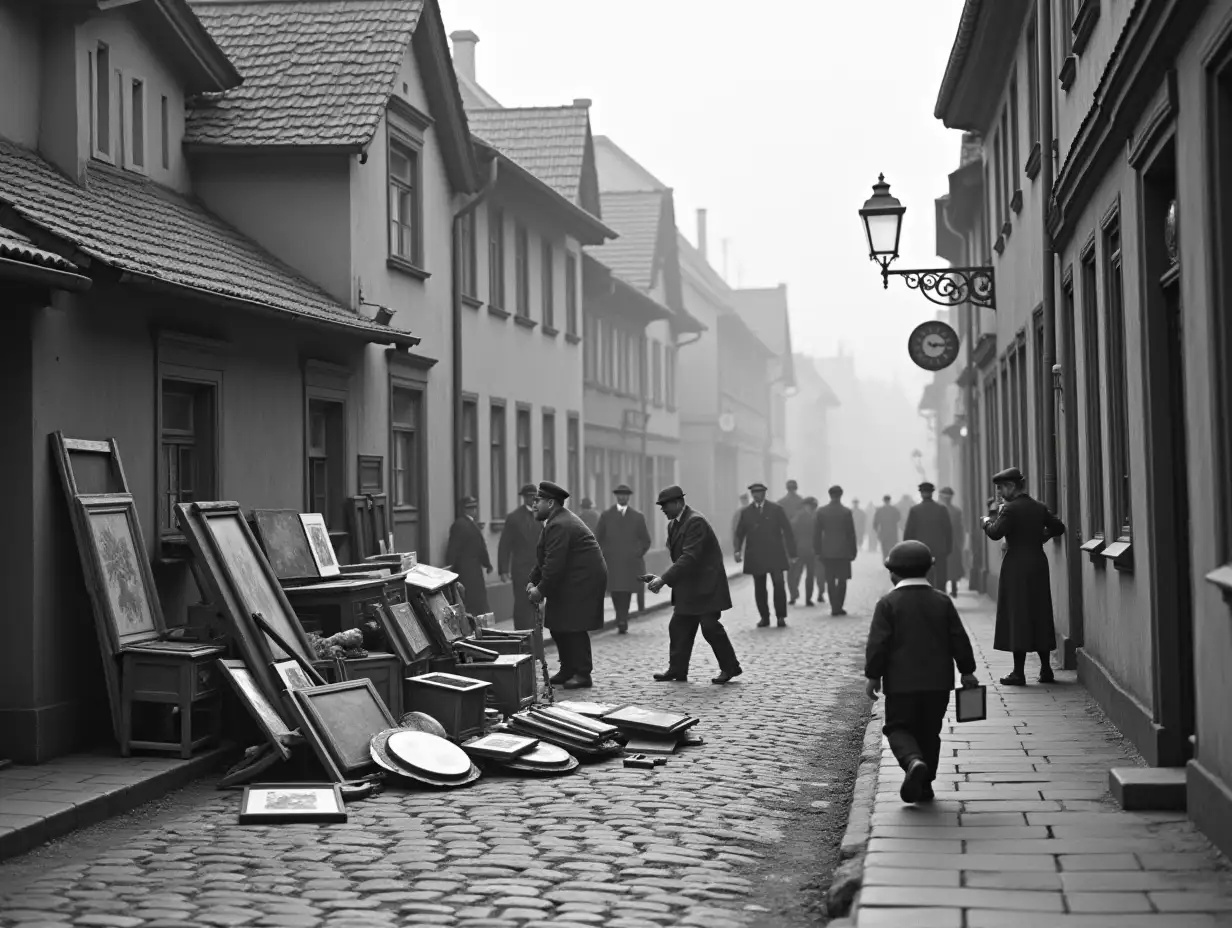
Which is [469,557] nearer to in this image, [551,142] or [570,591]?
[570,591]

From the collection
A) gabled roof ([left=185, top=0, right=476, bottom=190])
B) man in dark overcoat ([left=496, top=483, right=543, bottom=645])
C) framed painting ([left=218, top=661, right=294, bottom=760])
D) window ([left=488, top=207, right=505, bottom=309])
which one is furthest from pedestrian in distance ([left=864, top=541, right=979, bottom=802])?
window ([left=488, top=207, right=505, bottom=309])

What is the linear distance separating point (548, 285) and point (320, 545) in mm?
14683

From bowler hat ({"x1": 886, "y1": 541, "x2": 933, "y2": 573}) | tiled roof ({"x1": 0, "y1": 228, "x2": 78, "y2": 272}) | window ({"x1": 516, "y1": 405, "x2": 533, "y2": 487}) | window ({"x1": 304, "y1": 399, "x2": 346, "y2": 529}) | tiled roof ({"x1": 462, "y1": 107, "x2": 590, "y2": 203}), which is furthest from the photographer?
tiled roof ({"x1": 462, "y1": 107, "x2": 590, "y2": 203})

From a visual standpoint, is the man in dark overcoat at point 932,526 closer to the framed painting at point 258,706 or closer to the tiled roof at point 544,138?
the tiled roof at point 544,138

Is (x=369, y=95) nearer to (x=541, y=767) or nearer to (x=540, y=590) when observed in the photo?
(x=540, y=590)

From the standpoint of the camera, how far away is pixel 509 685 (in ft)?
43.1

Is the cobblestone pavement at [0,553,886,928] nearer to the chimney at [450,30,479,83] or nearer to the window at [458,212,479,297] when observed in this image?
the window at [458,212,479,297]

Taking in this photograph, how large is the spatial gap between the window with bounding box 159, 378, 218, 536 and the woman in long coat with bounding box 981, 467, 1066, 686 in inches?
236

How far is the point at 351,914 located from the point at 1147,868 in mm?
3065

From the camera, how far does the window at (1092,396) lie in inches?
496

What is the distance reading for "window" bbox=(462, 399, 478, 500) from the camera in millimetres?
23172

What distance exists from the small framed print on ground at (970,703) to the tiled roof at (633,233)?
32.9 m

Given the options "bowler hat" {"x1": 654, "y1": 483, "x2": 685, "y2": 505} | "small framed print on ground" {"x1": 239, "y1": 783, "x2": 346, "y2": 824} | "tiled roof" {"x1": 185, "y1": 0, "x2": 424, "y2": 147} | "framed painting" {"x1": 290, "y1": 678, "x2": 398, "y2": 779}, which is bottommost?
"small framed print on ground" {"x1": 239, "y1": 783, "x2": 346, "y2": 824}

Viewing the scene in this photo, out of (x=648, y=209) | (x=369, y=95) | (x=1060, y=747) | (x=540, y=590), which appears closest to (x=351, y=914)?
(x=1060, y=747)
